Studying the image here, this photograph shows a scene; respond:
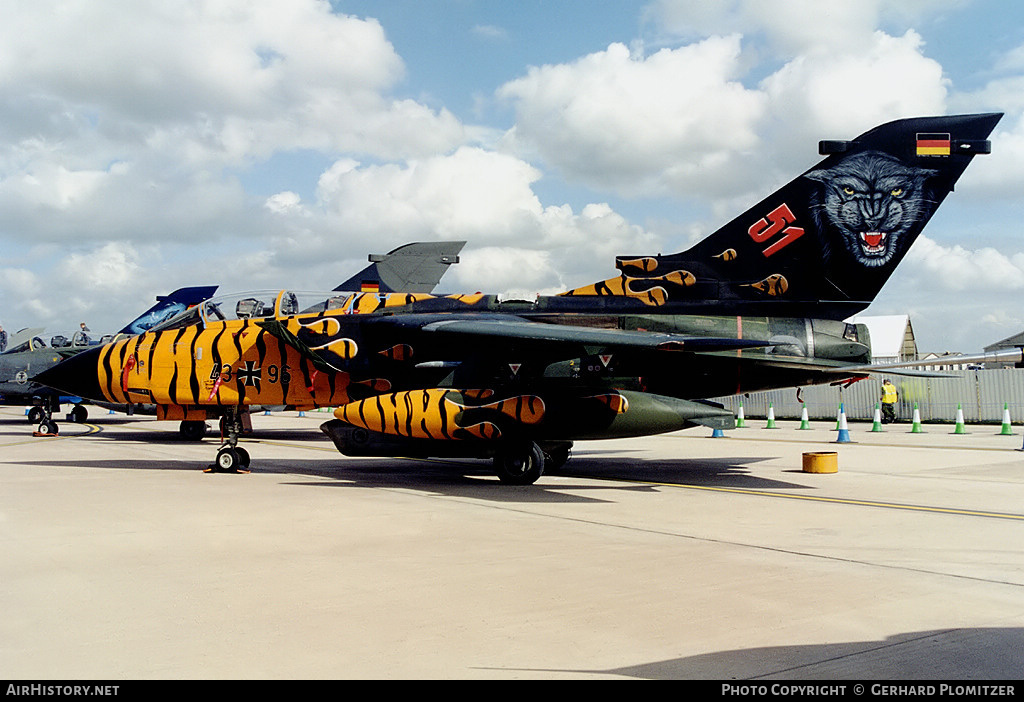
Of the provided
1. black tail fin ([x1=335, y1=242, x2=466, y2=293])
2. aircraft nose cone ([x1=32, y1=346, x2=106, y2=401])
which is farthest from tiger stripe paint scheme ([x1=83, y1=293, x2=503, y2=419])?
black tail fin ([x1=335, y1=242, x2=466, y2=293])

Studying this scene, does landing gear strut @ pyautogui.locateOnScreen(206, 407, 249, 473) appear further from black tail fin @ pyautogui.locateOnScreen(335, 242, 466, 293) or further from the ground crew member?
the ground crew member

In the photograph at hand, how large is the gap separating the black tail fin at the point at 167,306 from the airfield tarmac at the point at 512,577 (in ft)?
49.5

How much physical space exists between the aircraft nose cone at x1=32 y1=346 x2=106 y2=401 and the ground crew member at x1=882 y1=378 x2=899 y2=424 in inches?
954

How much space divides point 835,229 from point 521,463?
5564mm

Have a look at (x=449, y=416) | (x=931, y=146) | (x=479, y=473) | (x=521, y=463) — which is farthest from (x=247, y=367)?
(x=931, y=146)

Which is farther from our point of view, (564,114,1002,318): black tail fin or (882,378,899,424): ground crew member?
(882,378,899,424): ground crew member

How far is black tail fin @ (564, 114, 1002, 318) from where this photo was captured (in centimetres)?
1197

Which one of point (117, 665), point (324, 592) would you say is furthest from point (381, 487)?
point (117, 665)

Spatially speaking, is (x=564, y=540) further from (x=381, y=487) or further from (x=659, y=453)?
(x=659, y=453)

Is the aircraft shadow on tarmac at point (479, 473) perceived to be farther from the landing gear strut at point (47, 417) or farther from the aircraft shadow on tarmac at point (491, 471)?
the landing gear strut at point (47, 417)

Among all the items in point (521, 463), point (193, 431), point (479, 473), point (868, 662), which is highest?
point (193, 431)

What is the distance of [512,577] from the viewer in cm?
611

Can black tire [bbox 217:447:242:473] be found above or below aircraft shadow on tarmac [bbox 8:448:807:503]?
above

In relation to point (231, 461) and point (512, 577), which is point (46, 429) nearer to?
point (231, 461)
